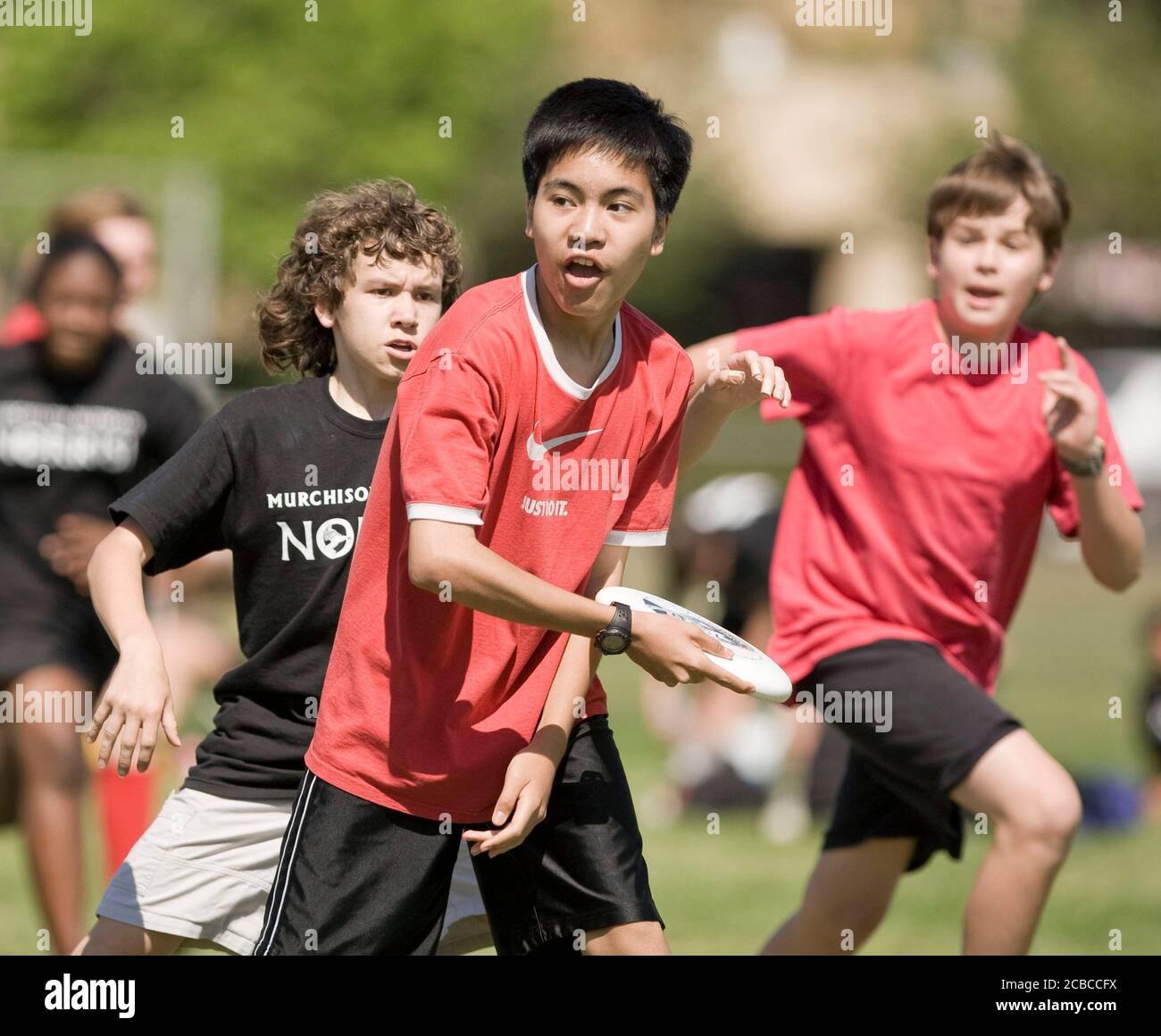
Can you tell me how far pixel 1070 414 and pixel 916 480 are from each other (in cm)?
50

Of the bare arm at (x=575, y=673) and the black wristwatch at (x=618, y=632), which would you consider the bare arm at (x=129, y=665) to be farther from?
the black wristwatch at (x=618, y=632)

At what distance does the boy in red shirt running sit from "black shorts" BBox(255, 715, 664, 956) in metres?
1.11

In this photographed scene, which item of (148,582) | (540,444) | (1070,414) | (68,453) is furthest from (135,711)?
(148,582)

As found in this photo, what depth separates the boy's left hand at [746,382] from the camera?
11.8 feet

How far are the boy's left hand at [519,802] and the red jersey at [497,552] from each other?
117mm

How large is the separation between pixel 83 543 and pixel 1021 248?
3.30 metres

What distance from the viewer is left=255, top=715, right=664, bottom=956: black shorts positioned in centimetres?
345

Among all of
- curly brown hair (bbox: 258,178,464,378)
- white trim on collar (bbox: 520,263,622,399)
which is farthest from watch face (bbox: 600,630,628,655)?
curly brown hair (bbox: 258,178,464,378)

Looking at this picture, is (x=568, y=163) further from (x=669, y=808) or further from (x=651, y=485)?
(x=669, y=808)

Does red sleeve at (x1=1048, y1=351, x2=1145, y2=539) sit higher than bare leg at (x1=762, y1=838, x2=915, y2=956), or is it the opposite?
red sleeve at (x1=1048, y1=351, x2=1145, y2=539)

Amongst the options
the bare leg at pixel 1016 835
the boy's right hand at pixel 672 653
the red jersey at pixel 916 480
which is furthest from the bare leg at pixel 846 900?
the boy's right hand at pixel 672 653

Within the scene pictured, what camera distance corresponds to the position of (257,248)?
80.1 feet

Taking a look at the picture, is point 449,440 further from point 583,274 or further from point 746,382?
point 746,382

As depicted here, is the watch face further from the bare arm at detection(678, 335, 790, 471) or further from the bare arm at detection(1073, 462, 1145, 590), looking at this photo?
the bare arm at detection(1073, 462, 1145, 590)
